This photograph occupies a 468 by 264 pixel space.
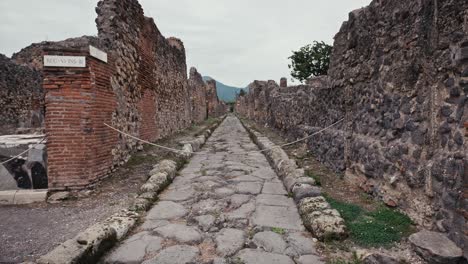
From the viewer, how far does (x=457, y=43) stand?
242cm

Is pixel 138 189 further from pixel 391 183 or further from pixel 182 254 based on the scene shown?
pixel 391 183

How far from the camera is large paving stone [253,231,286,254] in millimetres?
2633

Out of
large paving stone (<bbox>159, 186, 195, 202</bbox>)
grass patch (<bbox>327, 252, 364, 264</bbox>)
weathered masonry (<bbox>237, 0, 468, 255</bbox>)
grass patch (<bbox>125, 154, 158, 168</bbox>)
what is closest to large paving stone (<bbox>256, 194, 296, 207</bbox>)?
large paving stone (<bbox>159, 186, 195, 202</bbox>)

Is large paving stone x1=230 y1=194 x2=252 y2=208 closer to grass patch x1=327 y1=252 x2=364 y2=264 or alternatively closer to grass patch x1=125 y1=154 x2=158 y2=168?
grass patch x1=327 y1=252 x2=364 y2=264

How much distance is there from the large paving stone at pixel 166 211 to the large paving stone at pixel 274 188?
4.56 ft

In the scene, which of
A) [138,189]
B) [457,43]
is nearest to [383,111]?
[457,43]

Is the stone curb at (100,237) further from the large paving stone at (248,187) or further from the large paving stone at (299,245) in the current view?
the large paving stone at (299,245)

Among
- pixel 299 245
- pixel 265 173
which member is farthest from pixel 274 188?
pixel 299 245

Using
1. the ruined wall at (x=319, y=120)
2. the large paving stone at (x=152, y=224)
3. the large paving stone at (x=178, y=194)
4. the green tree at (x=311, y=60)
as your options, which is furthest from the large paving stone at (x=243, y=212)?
the green tree at (x=311, y=60)

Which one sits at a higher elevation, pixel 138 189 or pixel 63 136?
A: pixel 63 136

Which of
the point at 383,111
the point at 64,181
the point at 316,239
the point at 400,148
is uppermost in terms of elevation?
the point at 383,111

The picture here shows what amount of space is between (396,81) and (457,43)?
110 centimetres

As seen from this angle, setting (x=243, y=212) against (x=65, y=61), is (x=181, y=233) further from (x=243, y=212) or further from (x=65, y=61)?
(x=65, y=61)

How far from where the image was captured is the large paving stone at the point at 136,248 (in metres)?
2.47
